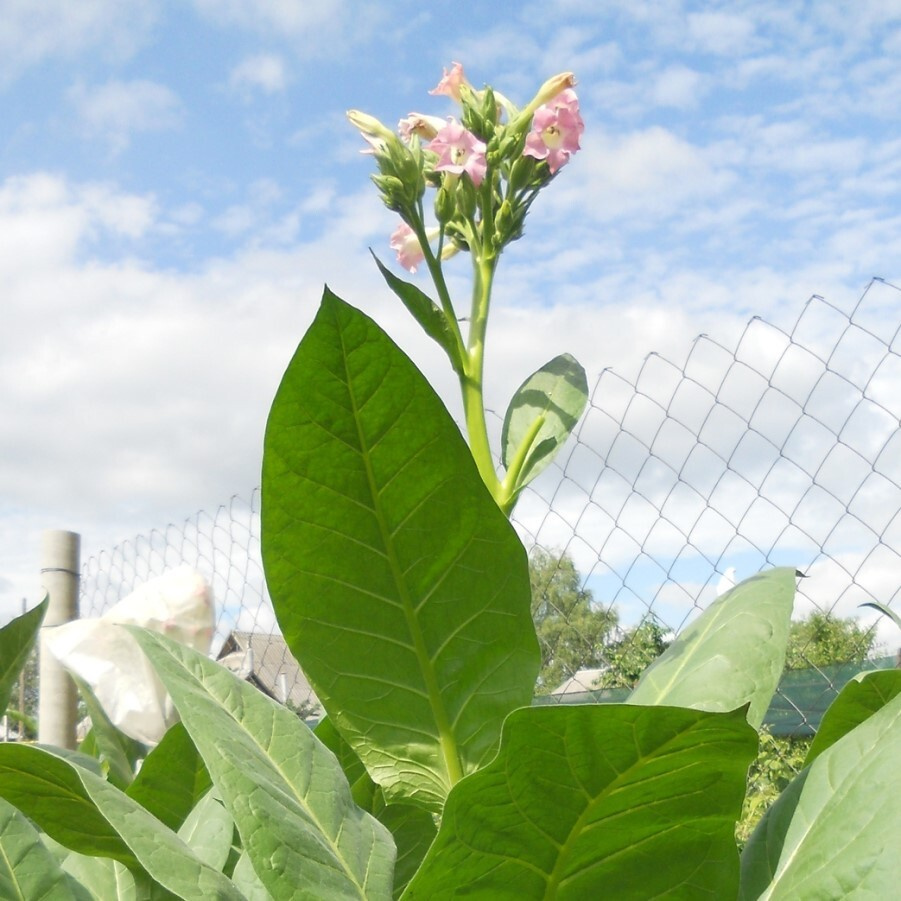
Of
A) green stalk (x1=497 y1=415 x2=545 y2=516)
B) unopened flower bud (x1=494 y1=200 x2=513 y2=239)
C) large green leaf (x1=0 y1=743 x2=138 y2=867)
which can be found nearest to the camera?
large green leaf (x1=0 y1=743 x2=138 y2=867)

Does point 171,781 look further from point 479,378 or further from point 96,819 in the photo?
point 479,378


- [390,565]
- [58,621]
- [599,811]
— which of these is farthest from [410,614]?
[58,621]

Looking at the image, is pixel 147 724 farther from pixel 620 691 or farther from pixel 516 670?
pixel 620 691

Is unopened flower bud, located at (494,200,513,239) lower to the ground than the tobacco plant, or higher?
higher

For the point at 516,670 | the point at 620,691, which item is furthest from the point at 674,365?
the point at 516,670

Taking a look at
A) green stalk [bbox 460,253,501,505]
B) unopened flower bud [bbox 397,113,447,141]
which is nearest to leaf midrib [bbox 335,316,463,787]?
green stalk [bbox 460,253,501,505]

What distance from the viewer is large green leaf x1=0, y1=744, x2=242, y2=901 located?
0.42m

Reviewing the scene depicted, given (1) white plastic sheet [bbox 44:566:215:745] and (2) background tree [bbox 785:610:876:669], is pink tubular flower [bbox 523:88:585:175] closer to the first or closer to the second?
(1) white plastic sheet [bbox 44:566:215:745]

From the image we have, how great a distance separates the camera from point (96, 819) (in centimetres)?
49

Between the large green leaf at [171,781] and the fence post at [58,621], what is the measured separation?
146 cm

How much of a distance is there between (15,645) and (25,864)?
179 millimetres

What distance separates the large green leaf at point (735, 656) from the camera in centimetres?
51

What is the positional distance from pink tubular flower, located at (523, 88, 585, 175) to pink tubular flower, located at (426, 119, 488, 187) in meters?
0.06

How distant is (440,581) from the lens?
0.46 m
